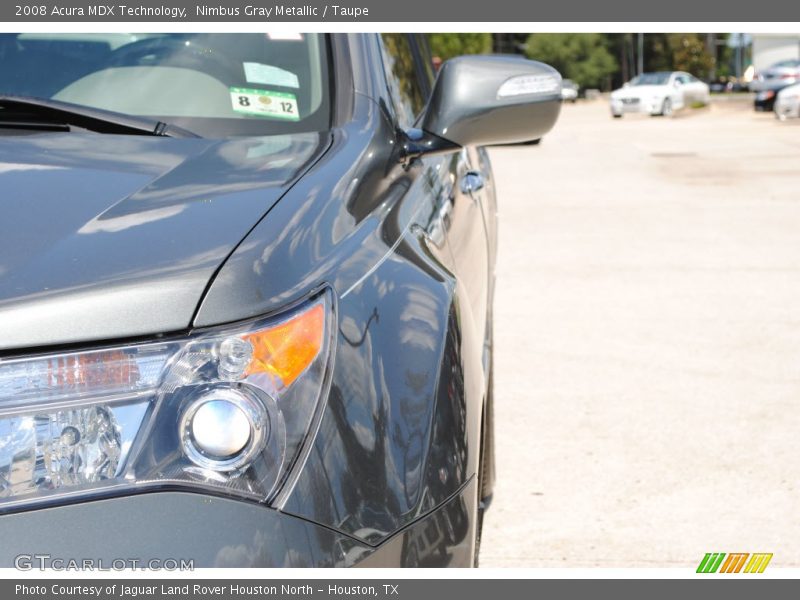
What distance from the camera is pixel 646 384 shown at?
15.3 feet

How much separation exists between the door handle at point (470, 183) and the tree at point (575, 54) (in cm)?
6565

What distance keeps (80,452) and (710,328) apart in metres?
4.89

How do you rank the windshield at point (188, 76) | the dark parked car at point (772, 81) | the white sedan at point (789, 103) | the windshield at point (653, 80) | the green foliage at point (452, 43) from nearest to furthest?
1. the windshield at point (188, 76)
2. the white sedan at point (789, 103)
3. the dark parked car at point (772, 81)
4. the windshield at point (653, 80)
5. the green foliage at point (452, 43)

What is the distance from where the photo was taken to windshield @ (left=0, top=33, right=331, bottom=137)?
2.24 metres

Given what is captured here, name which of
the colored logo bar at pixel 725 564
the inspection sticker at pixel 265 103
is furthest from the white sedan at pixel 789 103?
the inspection sticker at pixel 265 103

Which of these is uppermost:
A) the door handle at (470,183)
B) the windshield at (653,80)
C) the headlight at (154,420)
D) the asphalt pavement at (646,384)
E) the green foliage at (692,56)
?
the headlight at (154,420)

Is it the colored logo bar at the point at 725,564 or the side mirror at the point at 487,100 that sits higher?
the side mirror at the point at 487,100

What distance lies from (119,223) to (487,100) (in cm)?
110

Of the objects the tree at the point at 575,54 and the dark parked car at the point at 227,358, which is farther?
the tree at the point at 575,54

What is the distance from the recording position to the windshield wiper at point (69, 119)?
2.04 meters

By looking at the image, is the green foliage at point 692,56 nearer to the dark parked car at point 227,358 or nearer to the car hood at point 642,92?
the car hood at point 642,92

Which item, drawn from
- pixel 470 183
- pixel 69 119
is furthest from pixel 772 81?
pixel 69 119
